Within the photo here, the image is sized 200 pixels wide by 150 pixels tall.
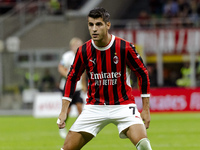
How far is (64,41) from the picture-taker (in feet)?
88.6

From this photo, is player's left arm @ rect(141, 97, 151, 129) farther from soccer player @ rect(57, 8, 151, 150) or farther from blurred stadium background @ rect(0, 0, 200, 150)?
blurred stadium background @ rect(0, 0, 200, 150)

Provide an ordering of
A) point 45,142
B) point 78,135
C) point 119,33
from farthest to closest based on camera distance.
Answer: point 119,33
point 45,142
point 78,135

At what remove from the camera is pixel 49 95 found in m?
22.9

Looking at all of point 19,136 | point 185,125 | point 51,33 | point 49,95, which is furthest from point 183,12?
point 19,136

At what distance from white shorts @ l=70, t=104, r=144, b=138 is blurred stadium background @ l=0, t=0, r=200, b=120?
1824 centimetres

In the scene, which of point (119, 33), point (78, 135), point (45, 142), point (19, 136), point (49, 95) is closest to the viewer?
point (78, 135)

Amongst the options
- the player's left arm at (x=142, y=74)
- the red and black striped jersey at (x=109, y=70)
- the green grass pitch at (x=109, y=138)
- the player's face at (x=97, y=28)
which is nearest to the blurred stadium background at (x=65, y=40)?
the green grass pitch at (x=109, y=138)

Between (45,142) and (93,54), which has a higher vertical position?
(93,54)

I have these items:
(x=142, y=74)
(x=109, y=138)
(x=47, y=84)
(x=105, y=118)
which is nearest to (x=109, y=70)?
(x=142, y=74)

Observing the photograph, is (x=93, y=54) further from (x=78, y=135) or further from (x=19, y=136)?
(x=19, y=136)

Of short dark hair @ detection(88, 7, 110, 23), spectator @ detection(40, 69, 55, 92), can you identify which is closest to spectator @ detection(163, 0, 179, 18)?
spectator @ detection(40, 69, 55, 92)

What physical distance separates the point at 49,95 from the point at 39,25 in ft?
17.7

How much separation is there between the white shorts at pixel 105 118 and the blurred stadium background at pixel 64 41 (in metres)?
18.2

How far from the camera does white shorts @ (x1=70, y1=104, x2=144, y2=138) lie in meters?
6.41
